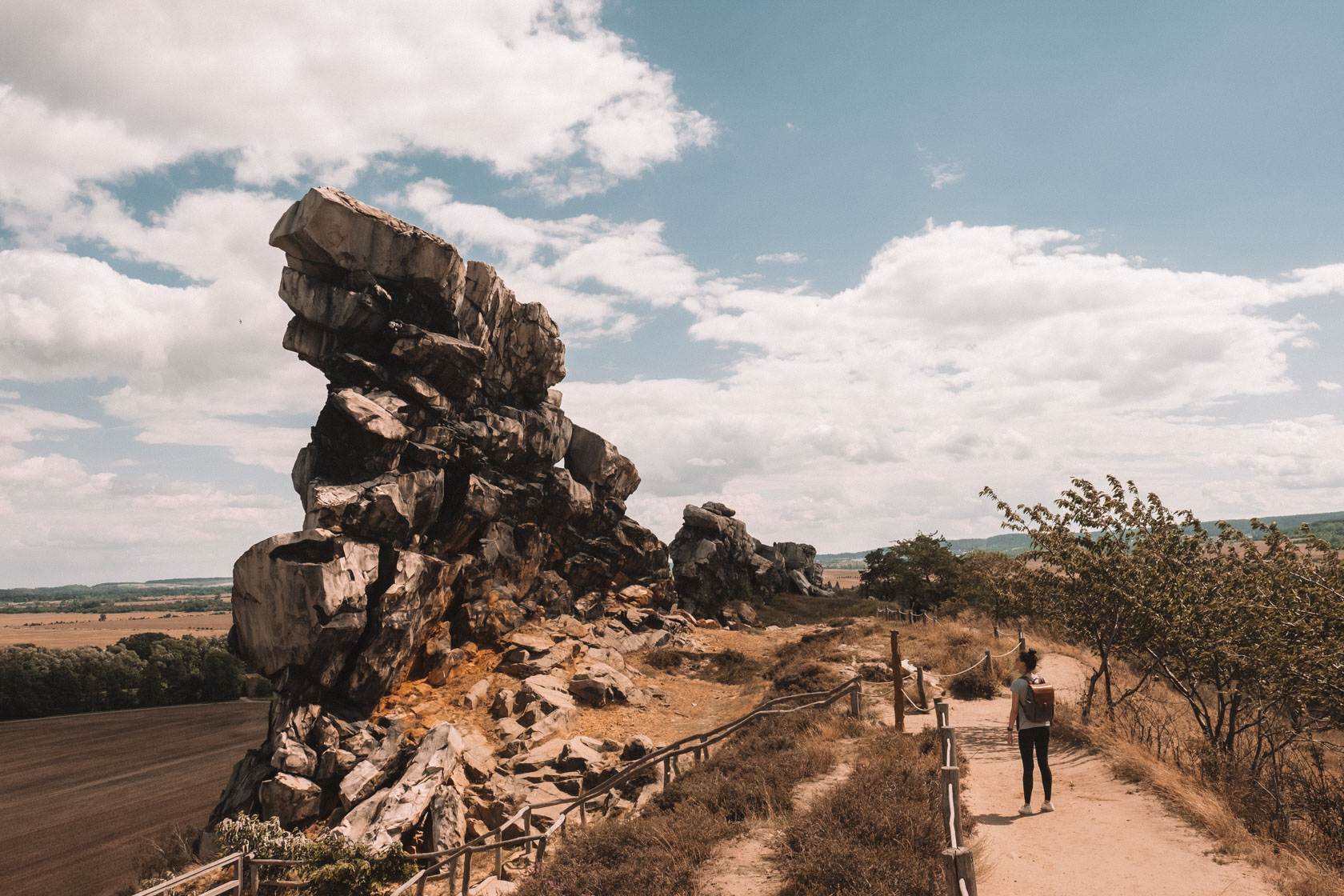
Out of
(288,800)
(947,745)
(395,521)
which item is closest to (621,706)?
(395,521)

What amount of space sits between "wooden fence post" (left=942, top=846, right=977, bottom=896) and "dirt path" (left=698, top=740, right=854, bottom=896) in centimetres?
342

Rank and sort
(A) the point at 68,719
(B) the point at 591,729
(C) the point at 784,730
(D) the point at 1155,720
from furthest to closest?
(A) the point at 68,719
(B) the point at 591,729
(C) the point at 784,730
(D) the point at 1155,720

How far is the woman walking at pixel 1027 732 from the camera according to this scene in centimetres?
1113

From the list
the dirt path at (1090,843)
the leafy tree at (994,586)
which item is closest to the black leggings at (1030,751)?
the dirt path at (1090,843)

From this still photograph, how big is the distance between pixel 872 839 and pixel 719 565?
5274 centimetres

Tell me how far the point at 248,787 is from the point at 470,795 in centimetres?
777

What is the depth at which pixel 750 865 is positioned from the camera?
10719 millimetres

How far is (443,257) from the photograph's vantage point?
33219 mm

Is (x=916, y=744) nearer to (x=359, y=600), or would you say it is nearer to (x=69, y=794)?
(x=359, y=600)

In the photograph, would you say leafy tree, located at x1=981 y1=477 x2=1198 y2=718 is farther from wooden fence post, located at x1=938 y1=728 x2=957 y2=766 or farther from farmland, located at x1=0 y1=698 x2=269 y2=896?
farmland, located at x1=0 y1=698 x2=269 y2=896

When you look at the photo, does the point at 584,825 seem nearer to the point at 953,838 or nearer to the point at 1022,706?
the point at 1022,706

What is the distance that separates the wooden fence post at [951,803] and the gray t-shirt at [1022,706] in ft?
9.70

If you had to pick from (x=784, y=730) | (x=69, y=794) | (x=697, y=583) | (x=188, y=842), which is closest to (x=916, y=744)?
(x=784, y=730)

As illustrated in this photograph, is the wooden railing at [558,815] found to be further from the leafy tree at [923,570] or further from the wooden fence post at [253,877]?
the leafy tree at [923,570]
